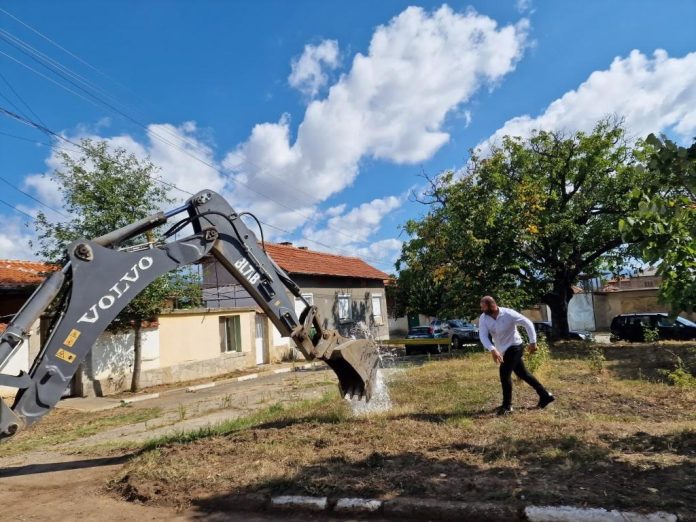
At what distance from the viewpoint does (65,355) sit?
491 centimetres

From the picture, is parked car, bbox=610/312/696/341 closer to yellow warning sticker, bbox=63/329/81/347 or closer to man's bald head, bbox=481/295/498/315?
man's bald head, bbox=481/295/498/315

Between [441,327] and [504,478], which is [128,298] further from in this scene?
[441,327]

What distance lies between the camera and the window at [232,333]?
20781 mm

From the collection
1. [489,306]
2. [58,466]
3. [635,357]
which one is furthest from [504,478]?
[635,357]

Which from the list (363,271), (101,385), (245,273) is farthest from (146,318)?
(363,271)

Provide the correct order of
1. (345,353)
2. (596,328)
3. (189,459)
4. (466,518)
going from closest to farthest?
(466,518)
(189,459)
(345,353)
(596,328)

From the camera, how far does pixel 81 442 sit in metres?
8.87

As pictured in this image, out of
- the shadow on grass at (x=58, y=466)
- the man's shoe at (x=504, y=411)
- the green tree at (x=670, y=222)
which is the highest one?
the green tree at (x=670, y=222)

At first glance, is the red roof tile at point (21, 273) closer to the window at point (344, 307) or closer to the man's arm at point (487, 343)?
the man's arm at point (487, 343)

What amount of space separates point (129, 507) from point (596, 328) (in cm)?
4016

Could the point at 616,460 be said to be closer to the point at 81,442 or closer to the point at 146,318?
the point at 81,442

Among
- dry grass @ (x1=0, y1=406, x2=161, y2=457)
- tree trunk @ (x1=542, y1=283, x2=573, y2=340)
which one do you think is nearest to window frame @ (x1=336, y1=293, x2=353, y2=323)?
tree trunk @ (x1=542, y1=283, x2=573, y2=340)

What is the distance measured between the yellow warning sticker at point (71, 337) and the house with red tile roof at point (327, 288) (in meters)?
17.0

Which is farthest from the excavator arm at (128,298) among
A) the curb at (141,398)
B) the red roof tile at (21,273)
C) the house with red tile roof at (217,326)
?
the red roof tile at (21,273)
